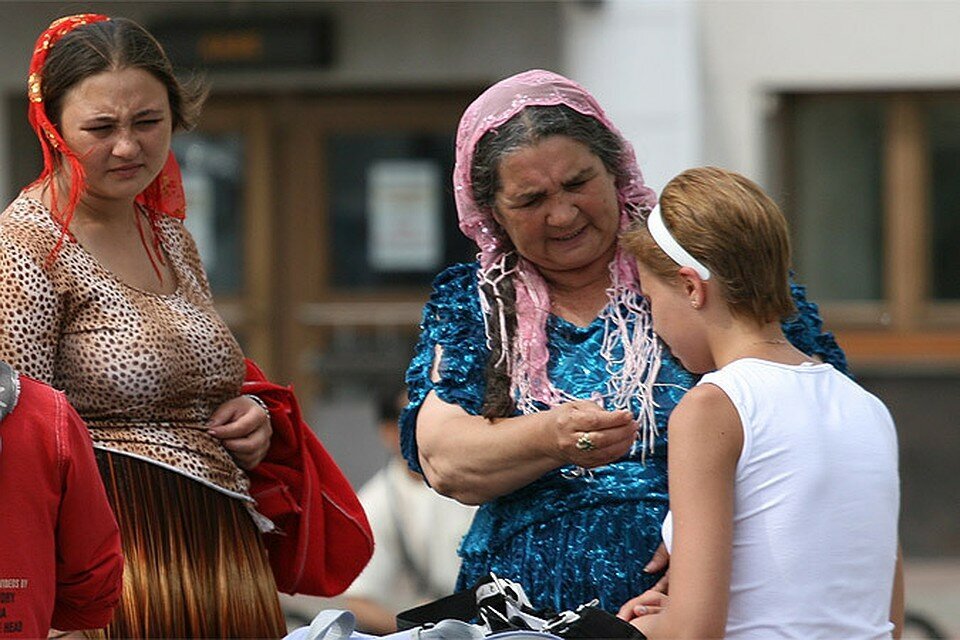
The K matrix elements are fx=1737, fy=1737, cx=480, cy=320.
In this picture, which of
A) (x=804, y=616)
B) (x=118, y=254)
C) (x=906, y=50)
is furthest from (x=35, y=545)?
(x=906, y=50)

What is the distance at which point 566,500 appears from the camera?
2.89 meters

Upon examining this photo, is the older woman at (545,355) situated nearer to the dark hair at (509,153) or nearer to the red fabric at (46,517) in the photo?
the dark hair at (509,153)

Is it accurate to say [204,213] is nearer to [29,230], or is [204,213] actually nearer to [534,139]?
[29,230]

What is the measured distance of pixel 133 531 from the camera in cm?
300

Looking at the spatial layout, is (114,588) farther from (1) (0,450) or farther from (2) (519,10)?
(2) (519,10)

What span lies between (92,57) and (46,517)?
0.87 metres

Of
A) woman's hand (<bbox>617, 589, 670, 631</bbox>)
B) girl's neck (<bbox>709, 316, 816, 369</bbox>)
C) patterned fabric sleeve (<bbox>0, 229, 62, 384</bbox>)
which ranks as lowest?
woman's hand (<bbox>617, 589, 670, 631</bbox>)

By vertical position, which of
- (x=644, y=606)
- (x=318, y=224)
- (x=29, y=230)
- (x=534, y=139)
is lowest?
(x=644, y=606)

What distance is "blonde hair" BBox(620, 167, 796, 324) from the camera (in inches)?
100

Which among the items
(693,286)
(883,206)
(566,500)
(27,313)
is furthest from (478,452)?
(883,206)

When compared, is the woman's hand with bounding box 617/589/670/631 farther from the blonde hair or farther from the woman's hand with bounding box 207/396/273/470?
the woman's hand with bounding box 207/396/273/470

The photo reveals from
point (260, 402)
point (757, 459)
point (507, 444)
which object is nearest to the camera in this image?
point (757, 459)

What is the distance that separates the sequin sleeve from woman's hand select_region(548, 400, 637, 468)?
274 mm

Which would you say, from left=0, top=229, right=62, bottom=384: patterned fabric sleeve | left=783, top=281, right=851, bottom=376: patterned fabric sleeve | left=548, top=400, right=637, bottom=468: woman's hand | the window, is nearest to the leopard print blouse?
left=0, top=229, right=62, bottom=384: patterned fabric sleeve
